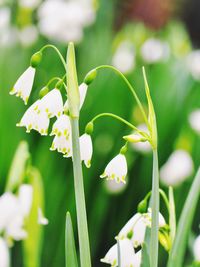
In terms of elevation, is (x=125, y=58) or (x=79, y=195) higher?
(x=125, y=58)

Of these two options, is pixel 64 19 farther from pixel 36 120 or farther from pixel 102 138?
pixel 36 120

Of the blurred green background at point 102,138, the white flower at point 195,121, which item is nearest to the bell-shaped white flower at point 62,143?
the blurred green background at point 102,138

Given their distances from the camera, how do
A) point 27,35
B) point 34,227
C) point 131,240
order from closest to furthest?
point 131,240 → point 34,227 → point 27,35

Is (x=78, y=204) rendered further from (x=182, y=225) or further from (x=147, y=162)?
(x=147, y=162)

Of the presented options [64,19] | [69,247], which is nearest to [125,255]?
[69,247]

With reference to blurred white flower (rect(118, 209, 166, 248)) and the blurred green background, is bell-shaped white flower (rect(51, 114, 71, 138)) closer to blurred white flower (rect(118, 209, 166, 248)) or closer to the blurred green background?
blurred white flower (rect(118, 209, 166, 248))

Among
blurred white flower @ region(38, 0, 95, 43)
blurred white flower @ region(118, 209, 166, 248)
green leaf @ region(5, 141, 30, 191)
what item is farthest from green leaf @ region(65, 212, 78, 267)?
blurred white flower @ region(38, 0, 95, 43)

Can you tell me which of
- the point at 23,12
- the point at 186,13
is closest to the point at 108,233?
the point at 23,12
